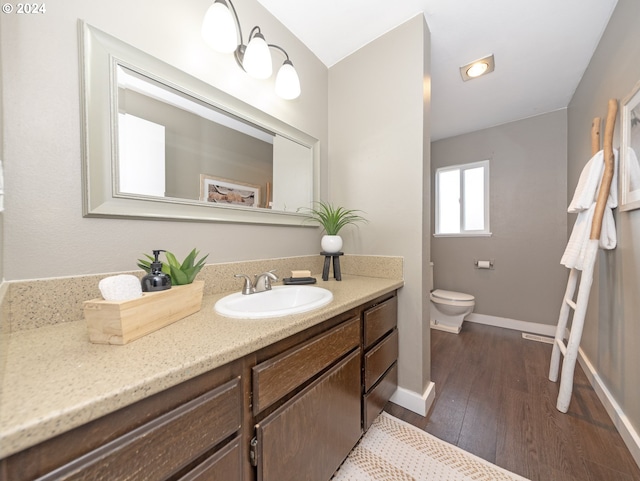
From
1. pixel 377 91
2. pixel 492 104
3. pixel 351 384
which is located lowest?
pixel 351 384

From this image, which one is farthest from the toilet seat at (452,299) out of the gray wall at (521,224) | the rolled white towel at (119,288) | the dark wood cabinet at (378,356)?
the rolled white towel at (119,288)

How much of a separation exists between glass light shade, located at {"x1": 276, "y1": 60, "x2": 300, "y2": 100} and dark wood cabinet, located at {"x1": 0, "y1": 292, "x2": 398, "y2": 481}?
1.24 meters

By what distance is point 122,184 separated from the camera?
82cm

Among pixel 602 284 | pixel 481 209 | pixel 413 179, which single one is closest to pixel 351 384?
pixel 413 179

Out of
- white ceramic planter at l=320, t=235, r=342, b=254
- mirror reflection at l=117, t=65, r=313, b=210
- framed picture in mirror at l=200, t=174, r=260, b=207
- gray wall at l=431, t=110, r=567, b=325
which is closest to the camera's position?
mirror reflection at l=117, t=65, r=313, b=210

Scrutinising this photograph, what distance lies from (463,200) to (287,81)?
2.51 m

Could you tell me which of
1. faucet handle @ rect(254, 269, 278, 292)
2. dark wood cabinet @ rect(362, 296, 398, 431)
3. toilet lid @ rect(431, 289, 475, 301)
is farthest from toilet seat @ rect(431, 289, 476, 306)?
faucet handle @ rect(254, 269, 278, 292)

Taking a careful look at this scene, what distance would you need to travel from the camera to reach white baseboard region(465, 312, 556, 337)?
2342 mm

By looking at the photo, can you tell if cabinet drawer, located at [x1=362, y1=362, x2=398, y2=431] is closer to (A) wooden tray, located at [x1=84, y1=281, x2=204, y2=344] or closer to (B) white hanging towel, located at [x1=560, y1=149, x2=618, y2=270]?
(A) wooden tray, located at [x1=84, y1=281, x2=204, y2=344]

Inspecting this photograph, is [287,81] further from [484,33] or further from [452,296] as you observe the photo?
[452,296]

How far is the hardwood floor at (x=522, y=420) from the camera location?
104cm

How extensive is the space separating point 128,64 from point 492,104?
2.84m

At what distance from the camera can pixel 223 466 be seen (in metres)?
0.54

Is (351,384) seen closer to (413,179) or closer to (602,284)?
(413,179)
